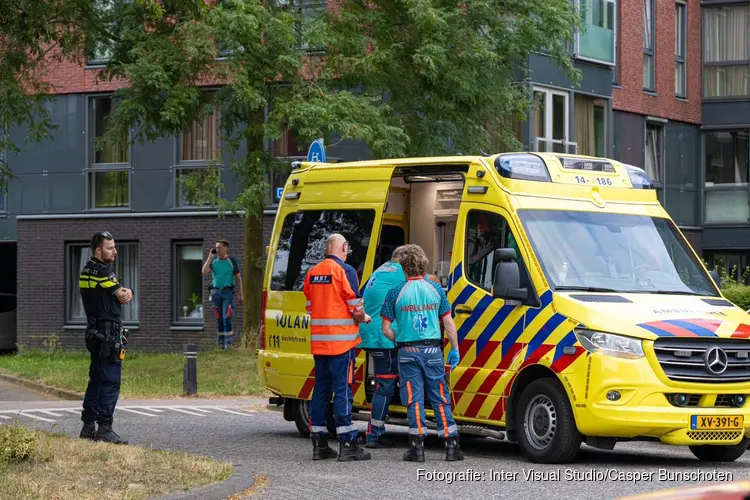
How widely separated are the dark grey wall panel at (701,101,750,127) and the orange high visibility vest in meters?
26.6

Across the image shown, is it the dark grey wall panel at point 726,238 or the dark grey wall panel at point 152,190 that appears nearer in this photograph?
the dark grey wall panel at point 152,190

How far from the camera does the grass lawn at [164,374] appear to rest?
20.6 meters

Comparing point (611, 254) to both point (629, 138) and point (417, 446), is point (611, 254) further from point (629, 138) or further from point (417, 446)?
point (629, 138)

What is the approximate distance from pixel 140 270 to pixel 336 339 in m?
19.8

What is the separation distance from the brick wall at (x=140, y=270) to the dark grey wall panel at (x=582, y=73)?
6272 mm

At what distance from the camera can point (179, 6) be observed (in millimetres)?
20766

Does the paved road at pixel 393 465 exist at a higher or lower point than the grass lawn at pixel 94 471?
lower

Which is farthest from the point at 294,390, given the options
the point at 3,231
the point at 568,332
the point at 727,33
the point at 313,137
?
the point at 727,33

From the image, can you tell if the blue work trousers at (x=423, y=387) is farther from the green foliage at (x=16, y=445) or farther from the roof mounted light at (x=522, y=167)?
the green foliage at (x=16, y=445)

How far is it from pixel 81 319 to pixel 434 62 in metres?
12.9

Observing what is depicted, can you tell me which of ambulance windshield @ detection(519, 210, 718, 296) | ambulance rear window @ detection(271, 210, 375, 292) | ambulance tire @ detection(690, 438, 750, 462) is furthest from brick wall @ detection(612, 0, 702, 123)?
ambulance tire @ detection(690, 438, 750, 462)

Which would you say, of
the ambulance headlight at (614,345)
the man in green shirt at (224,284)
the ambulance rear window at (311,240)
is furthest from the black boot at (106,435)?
the man in green shirt at (224,284)

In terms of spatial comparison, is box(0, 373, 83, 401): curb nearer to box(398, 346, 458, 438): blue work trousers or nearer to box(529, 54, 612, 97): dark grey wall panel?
box(398, 346, 458, 438): blue work trousers

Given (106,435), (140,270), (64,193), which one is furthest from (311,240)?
(64,193)
